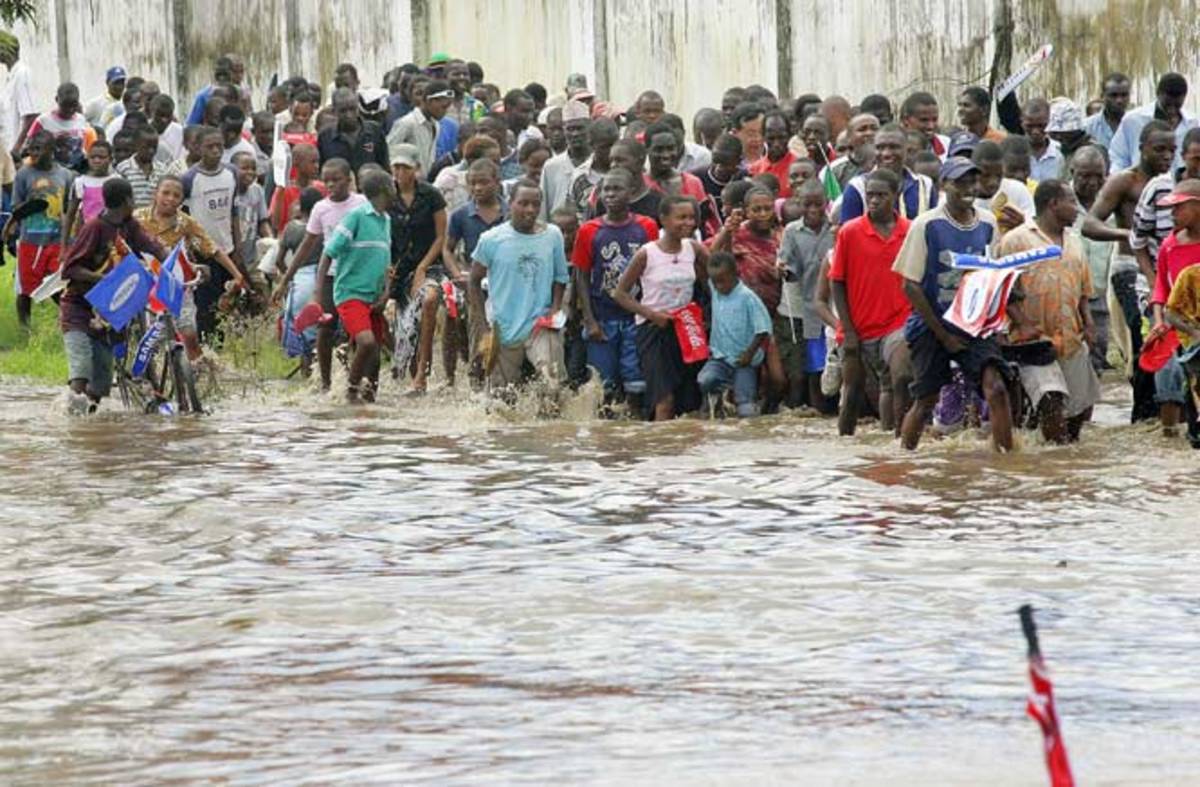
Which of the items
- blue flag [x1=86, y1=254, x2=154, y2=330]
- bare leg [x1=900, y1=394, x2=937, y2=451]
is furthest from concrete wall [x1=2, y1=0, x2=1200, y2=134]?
blue flag [x1=86, y1=254, x2=154, y2=330]

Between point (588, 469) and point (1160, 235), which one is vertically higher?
point (1160, 235)

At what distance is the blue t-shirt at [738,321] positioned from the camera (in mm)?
15781

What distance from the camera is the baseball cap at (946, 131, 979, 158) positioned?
15.4m

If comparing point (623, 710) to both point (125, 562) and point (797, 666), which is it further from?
point (125, 562)

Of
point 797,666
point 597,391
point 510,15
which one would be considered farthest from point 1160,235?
point 510,15

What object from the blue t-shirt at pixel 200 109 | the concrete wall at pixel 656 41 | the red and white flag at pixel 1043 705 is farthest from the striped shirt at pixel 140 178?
the red and white flag at pixel 1043 705

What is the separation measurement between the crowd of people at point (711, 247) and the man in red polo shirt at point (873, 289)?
0.5 inches

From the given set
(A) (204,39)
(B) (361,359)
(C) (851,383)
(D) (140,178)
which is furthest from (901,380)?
(A) (204,39)

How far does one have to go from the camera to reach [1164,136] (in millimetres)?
14672

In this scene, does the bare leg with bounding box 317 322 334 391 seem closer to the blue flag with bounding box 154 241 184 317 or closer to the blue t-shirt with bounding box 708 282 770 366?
the blue flag with bounding box 154 241 184 317

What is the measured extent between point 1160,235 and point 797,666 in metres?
5.94

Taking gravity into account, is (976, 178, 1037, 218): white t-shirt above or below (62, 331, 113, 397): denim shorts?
above

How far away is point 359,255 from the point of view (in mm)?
17453

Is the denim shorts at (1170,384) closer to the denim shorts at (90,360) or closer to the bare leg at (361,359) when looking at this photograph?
the bare leg at (361,359)
